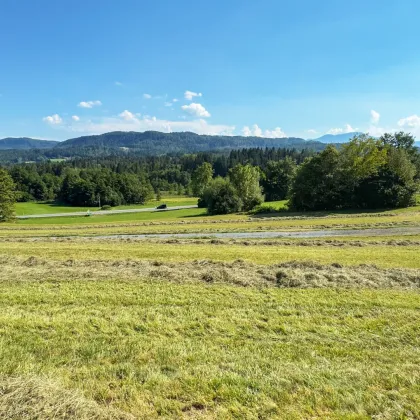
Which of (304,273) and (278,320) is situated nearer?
(278,320)

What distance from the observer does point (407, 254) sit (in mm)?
16312

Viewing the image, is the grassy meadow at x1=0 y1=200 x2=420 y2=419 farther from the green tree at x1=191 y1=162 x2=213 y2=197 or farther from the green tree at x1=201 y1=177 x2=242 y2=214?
the green tree at x1=191 y1=162 x2=213 y2=197

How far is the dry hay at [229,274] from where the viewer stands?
10.6 metres

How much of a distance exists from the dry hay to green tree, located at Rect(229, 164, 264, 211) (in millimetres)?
51182

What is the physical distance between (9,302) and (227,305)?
588 cm

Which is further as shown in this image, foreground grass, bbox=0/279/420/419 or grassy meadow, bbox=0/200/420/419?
foreground grass, bbox=0/279/420/419

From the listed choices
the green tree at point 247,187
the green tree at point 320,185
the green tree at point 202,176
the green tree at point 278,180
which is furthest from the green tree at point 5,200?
the green tree at point 278,180

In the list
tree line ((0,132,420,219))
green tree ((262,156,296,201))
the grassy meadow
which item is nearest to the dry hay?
the grassy meadow

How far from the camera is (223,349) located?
6.06 metres

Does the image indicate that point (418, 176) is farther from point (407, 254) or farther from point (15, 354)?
point (15, 354)

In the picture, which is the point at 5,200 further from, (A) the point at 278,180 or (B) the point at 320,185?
(A) the point at 278,180

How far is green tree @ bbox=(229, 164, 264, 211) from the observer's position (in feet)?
212

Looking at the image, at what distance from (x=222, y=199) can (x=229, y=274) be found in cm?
5019

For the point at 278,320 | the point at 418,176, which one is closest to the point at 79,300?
the point at 278,320
